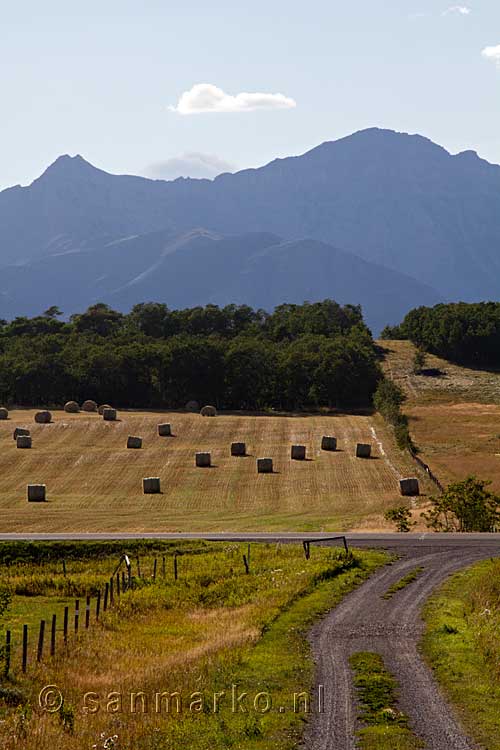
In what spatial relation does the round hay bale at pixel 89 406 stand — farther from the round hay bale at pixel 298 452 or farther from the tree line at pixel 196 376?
the round hay bale at pixel 298 452

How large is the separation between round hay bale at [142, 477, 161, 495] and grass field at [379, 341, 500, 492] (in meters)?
23.1

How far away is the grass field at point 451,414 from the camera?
9088 cm

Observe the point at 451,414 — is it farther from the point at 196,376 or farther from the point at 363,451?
the point at 363,451

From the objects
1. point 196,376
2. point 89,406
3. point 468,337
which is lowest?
point 89,406

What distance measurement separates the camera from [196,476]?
83000 mm

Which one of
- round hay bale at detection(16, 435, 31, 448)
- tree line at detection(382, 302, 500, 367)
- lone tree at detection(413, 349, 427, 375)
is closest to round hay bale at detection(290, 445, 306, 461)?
round hay bale at detection(16, 435, 31, 448)

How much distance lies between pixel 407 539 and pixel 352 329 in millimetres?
128967

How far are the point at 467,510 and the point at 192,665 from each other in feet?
120

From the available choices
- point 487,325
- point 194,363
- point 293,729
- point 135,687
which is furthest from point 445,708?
point 487,325

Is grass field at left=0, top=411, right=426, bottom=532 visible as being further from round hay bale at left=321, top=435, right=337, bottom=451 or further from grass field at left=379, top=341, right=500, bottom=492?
grass field at left=379, top=341, right=500, bottom=492

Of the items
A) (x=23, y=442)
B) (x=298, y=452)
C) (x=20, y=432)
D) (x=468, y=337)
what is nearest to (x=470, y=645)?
(x=298, y=452)

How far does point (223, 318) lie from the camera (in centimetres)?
19538

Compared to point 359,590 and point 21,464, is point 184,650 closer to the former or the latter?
point 359,590

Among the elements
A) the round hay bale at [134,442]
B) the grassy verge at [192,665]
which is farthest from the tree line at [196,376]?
the grassy verge at [192,665]
